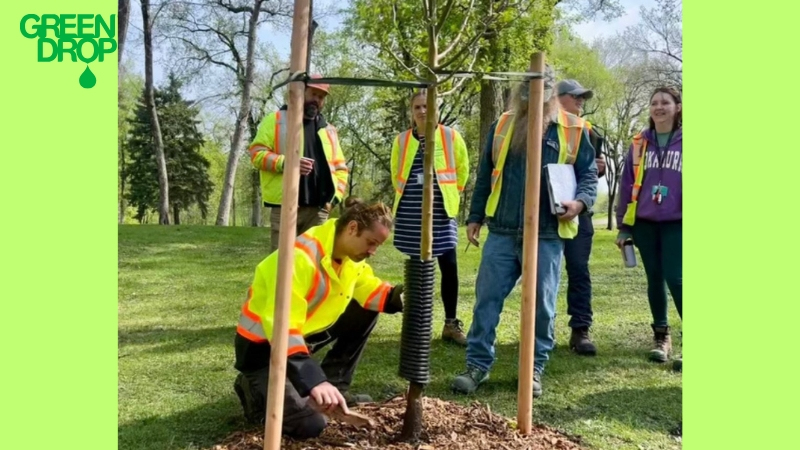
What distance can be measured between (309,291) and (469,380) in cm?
144

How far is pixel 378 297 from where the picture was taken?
3756mm

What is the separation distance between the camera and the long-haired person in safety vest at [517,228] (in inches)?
167

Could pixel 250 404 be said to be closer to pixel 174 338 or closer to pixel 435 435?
pixel 435 435

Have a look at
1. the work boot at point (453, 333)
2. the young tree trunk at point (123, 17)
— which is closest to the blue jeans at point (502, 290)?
the work boot at point (453, 333)

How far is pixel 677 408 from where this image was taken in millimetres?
4250

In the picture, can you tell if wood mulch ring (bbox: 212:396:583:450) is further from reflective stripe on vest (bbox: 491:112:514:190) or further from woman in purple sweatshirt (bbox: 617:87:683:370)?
woman in purple sweatshirt (bbox: 617:87:683:370)

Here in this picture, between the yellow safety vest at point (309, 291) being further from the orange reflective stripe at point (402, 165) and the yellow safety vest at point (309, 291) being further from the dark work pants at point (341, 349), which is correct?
the orange reflective stripe at point (402, 165)

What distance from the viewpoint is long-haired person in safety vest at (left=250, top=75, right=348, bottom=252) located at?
522 cm

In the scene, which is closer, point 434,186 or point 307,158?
point 434,186

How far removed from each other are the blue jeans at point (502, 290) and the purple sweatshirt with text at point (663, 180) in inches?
44.5

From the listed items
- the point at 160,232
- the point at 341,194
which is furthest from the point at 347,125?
the point at 341,194

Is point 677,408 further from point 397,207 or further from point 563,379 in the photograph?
point 397,207

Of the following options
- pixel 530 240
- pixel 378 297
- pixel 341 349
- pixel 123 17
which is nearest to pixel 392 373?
pixel 341 349

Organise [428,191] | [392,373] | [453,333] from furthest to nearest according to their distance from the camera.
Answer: [453,333], [392,373], [428,191]
